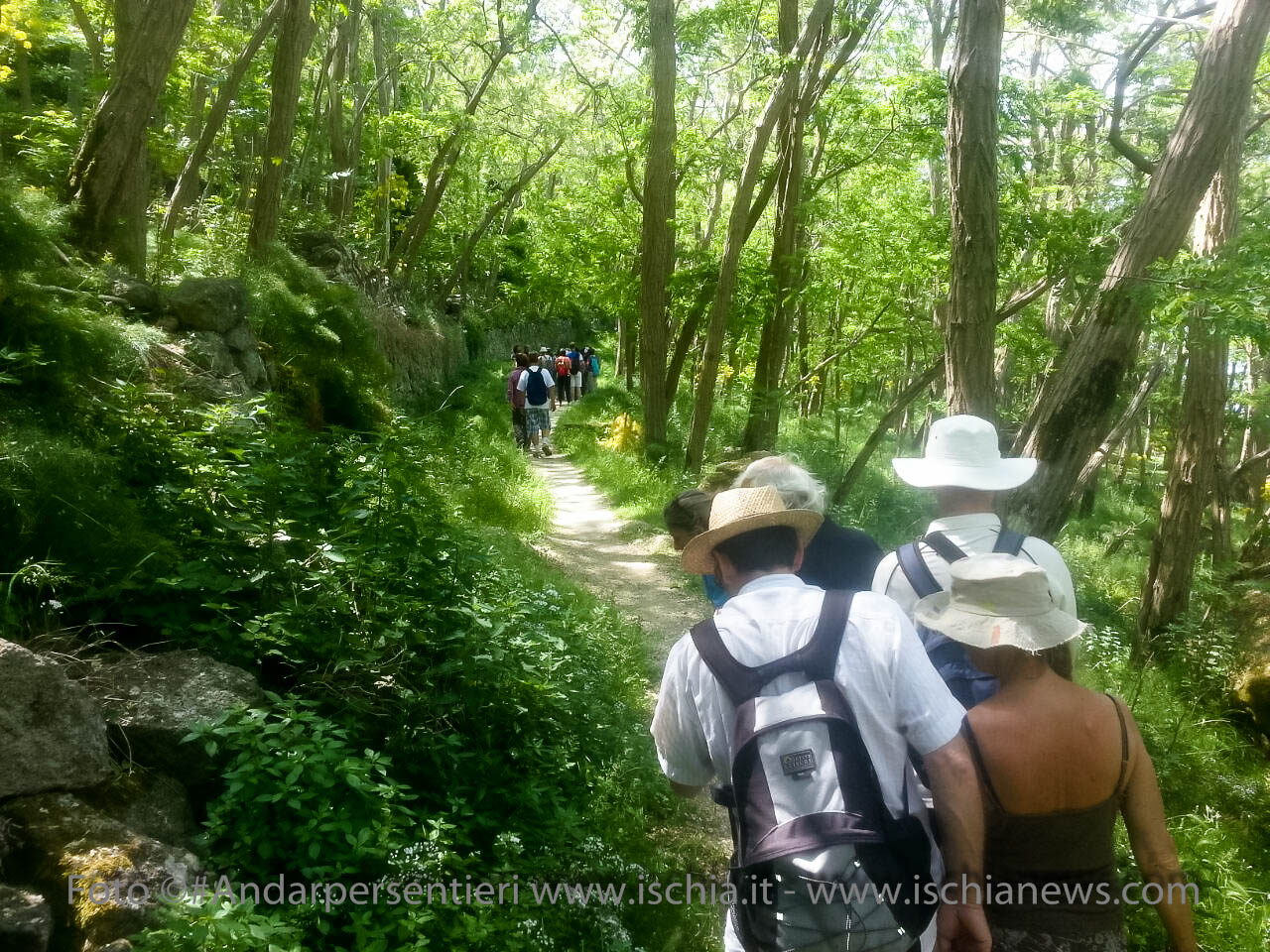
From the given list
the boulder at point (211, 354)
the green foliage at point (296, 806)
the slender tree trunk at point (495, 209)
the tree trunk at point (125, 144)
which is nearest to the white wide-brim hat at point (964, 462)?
the green foliage at point (296, 806)

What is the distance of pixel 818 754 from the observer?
1.99 metres

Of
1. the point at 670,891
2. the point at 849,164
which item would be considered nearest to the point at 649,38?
the point at 849,164

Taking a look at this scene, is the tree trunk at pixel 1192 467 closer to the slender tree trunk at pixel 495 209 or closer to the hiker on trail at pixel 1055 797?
the hiker on trail at pixel 1055 797

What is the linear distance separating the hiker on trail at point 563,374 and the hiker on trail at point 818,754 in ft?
78.8

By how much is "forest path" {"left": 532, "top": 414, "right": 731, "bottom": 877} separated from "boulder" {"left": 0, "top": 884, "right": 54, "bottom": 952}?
2.76 m

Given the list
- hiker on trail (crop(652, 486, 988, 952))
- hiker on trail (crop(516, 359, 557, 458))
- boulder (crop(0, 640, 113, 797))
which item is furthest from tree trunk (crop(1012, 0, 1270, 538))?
hiker on trail (crop(516, 359, 557, 458))

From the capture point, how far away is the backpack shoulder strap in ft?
10.0

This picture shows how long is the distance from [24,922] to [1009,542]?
125 inches

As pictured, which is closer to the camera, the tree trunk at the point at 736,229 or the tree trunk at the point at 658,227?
the tree trunk at the point at 736,229

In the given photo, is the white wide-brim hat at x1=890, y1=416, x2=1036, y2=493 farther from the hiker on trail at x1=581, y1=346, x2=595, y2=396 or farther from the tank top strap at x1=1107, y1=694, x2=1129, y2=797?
the hiker on trail at x1=581, y1=346, x2=595, y2=396

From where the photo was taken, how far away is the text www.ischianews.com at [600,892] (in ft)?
6.41

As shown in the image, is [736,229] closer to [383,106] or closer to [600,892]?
[600,892]

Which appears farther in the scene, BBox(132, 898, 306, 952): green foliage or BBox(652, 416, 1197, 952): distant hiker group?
BBox(132, 898, 306, 952): green foliage

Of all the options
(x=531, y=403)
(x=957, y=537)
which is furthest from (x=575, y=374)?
(x=957, y=537)
